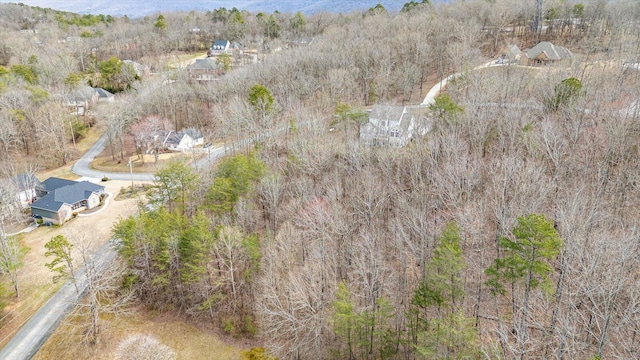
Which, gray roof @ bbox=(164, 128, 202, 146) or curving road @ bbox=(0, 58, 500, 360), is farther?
gray roof @ bbox=(164, 128, 202, 146)

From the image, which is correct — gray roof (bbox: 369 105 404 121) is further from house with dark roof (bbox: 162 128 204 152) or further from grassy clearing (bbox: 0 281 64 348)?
grassy clearing (bbox: 0 281 64 348)

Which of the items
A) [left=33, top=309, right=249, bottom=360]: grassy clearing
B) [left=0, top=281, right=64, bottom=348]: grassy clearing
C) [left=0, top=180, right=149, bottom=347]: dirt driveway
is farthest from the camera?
[left=0, top=180, right=149, bottom=347]: dirt driveway

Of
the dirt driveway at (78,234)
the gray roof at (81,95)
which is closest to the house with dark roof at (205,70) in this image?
the gray roof at (81,95)

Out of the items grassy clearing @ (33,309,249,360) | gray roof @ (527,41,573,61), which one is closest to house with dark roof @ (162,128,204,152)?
grassy clearing @ (33,309,249,360)

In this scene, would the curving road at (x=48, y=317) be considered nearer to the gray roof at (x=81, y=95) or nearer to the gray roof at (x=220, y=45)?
the gray roof at (x=81, y=95)

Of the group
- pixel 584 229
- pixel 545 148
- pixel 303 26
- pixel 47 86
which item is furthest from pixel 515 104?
pixel 303 26

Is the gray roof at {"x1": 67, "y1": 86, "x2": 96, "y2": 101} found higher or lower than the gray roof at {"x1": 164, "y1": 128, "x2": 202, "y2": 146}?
higher

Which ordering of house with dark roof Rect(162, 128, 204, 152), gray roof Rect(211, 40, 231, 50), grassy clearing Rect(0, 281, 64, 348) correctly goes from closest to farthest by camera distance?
1. grassy clearing Rect(0, 281, 64, 348)
2. house with dark roof Rect(162, 128, 204, 152)
3. gray roof Rect(211, 40, 231, 50)

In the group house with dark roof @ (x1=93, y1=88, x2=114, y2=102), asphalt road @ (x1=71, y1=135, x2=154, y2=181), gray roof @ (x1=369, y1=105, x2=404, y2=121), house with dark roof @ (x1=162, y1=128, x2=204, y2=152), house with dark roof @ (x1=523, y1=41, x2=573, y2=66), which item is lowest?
asphalt road @ (x1=71, y1=135, x2=154, y2=181)
